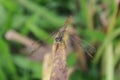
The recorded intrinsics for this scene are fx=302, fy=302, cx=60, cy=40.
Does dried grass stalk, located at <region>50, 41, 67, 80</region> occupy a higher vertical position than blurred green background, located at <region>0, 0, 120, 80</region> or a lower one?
lower

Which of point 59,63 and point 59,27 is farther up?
point 59,27

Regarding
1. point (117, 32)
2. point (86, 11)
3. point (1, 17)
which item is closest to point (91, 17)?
point (86, 11)

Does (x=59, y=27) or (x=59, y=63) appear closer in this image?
(x=59, y=63)

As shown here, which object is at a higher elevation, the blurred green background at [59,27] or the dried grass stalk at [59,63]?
the blurred green background at [59,27]

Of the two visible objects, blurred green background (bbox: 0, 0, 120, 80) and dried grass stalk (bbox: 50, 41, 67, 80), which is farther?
blurred green background (bbox: 0, 0, 120, 80)
